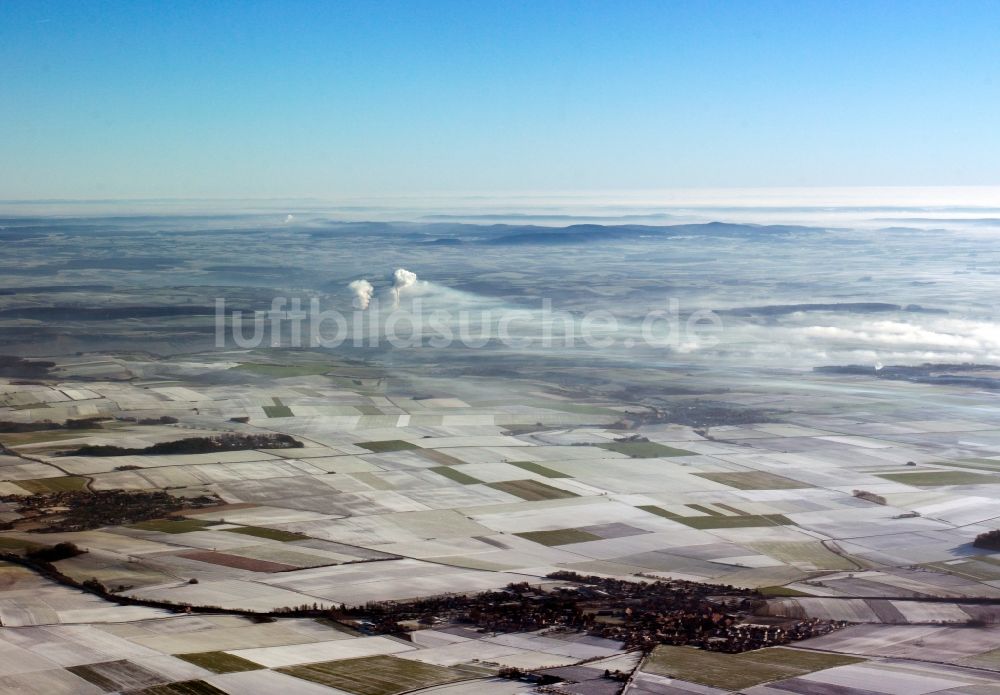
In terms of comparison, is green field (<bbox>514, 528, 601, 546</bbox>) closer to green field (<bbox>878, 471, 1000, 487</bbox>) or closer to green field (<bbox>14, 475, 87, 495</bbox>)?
green field (<bbox>878, 471, 1000, 487</bbox>)

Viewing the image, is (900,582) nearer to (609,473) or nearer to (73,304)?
(609,473)

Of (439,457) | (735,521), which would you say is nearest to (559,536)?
(735,521)

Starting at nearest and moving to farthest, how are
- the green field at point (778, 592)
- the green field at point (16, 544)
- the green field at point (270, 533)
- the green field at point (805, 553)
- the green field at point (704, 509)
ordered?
the green field at point (778, 592) < the green field at point (16, 544) < the green field at point (805, 553) < the green field at point (270, 533) < the green field at point (704, 509)

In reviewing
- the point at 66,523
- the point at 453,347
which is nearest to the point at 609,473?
the point at 66,523

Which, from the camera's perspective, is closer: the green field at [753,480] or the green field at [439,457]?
the green field at [753,480]

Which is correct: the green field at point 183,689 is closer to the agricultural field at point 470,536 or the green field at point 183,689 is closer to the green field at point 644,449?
the agricultural field at point 470,536

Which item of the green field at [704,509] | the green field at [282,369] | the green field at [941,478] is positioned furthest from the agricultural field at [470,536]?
the green field at [282,369]

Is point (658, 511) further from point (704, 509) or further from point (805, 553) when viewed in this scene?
point (805, 553)
